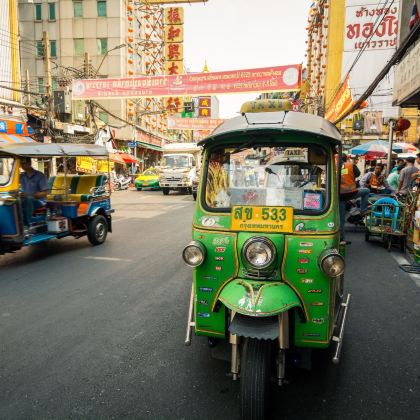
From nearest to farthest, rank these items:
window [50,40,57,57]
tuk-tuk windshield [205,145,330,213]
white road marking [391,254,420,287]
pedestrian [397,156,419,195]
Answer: tuk-tuk windshield [205,145,330,213]
white road marking [391,254,420,287]
pedestrian [397,156,419,195]
window [50,40,57,57]

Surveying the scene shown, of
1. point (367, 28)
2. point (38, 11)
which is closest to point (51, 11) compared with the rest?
point (38, 11)

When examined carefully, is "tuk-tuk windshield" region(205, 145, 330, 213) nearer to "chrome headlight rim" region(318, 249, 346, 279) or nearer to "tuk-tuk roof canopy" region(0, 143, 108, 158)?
"chrome headlight rim" region(318, 249, 346, 279)

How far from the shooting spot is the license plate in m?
2.99

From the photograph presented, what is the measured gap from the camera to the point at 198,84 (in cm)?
1731

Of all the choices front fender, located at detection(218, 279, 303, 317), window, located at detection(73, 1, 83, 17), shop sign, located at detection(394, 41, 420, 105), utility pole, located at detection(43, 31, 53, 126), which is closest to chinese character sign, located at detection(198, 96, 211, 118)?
window, located at detection(73, 1, 83, 17)

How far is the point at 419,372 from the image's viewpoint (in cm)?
325

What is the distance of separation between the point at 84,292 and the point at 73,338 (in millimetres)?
1421

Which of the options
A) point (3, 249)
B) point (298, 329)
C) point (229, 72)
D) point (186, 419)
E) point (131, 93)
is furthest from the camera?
A: point (131, 93)

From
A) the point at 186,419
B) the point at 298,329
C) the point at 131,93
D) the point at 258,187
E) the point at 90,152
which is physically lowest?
the point at 186,419

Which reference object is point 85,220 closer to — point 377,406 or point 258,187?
point 258,187

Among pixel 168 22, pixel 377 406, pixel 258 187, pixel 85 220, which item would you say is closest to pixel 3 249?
pixel 85 220

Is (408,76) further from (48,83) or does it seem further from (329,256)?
(48,83)

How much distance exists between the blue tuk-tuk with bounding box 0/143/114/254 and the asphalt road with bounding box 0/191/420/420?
31.6 inches

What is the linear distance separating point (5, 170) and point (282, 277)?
5879mm
